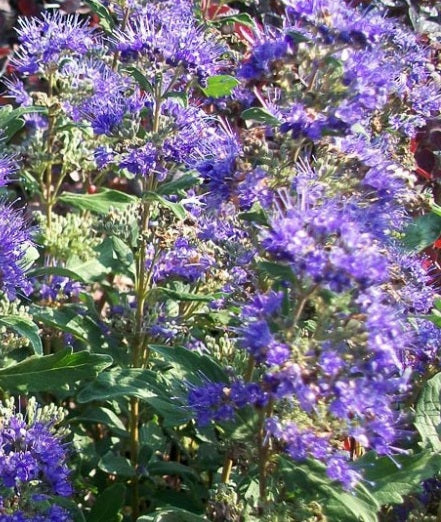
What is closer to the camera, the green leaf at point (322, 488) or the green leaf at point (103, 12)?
the green leaf at point (322, 488)

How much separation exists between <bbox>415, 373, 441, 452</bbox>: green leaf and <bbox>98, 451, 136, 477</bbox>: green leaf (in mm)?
808

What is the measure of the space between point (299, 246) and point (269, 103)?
0.61 metres

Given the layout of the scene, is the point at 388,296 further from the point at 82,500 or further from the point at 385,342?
the point at 82,500

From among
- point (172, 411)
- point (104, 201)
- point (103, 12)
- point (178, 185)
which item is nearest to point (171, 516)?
point (172, 411)

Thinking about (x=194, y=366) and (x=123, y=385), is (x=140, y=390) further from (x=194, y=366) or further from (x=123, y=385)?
(x=194, y=366)

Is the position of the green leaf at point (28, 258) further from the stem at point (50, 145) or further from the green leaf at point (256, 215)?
the green leaf at point (256, 215)

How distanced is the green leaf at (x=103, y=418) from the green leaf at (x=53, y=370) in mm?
504

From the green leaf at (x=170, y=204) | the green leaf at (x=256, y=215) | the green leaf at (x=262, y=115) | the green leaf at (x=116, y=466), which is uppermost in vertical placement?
the green leaf at (x=262, y=115)

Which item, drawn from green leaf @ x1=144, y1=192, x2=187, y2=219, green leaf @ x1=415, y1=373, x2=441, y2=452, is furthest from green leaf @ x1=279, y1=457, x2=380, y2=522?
green leaf @ x1=144, y1=192, x2=187, y2=219

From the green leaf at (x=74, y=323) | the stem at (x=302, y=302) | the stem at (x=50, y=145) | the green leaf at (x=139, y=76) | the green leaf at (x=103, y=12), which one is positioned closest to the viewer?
the stem at (x=302, y=302)

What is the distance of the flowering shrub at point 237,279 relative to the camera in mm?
1732

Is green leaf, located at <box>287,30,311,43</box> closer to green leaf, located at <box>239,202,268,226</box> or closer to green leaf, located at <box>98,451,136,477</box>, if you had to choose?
green leaf, located at <box>239,202,268,226</box>

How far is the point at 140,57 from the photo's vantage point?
97.5 inches

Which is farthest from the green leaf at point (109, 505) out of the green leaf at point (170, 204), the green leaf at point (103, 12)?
the green leaf at point (103, 12)
